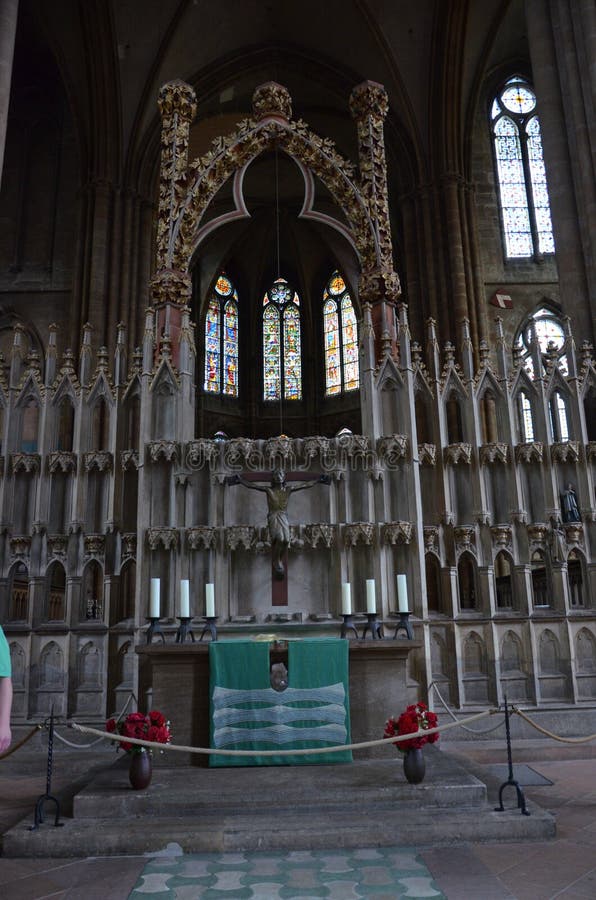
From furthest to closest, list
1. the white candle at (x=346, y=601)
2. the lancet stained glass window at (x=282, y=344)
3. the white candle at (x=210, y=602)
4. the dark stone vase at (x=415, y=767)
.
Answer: the lancet stained glass window at (x=282, y=344), the white candle at (x=346, y=601), the white candle at (x=210, y=602), the dark stone vase at (x=415, y=767)

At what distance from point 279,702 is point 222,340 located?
27016 millimetres

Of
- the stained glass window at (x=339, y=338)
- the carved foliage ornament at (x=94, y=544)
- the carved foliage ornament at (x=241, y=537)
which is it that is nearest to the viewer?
the carved foliage ornament at (x=241, y=537)

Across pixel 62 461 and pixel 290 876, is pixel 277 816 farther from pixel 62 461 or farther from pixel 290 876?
pixel 62 461

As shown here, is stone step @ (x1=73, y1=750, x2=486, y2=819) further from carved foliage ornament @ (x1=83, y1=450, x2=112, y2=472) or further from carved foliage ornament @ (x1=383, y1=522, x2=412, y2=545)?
carved foliage ornament @ (x1=83, y1=450, x2=112, y2=472)


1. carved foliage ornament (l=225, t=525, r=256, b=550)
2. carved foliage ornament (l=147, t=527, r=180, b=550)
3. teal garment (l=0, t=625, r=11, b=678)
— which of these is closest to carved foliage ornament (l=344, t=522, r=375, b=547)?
carved foliage ornament (l=225, t=525, r=256, b=550)

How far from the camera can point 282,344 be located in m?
33.7

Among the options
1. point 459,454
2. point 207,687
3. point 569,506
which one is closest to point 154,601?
point 207,687

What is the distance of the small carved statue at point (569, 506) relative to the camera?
35.1 feet

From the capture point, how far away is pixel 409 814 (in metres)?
5.85

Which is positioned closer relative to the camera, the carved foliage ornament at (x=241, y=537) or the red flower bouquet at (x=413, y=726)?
the red flower bouquet at (x=413, y=726)

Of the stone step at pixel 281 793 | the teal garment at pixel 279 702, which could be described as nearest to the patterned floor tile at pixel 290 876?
the stone step at pixel 281 793

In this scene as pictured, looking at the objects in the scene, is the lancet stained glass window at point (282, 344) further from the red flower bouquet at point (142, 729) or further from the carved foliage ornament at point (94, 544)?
the red flower bouquet at point (142, 729)

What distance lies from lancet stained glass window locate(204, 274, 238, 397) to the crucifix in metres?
22.9

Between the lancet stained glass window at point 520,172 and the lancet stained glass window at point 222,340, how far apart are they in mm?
13579
